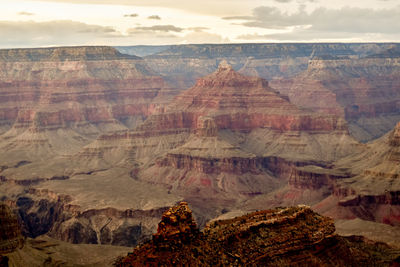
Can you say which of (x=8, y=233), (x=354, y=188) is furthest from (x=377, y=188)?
(x=8, y=233)

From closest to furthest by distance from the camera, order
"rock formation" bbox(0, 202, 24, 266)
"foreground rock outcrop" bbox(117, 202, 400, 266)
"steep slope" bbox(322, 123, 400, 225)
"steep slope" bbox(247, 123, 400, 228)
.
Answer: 1. "foreground rock outcrop" bbox(117, 202, 400, 266)
2. "rock formation" bbox(0, 202, 24, 266)
3. "steep slope" bbox(322, 123, 400, 225)
4. "steep slope" bbox(247, 123, 400, 228)

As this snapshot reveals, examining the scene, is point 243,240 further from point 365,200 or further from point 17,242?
point 365,200

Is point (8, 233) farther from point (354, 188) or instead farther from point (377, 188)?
point (377, 188)

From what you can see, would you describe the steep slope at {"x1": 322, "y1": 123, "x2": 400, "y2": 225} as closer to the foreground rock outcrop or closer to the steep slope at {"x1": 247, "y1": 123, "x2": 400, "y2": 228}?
the steep slope at {"x1": 247, "y1": 123, "x2": 400, "y2": 228}

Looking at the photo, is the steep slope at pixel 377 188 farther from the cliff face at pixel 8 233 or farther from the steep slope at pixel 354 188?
the cliff face at pixel 8 233

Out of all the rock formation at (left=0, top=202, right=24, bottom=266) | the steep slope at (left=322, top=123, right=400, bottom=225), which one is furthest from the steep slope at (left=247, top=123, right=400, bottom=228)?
the rock formation at (left=0, top=202, right=24, bottom=266)

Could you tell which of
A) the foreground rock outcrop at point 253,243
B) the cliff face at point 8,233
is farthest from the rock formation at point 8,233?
the foreground rock outcrop at point 253,243

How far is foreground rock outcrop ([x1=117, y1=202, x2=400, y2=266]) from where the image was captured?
158 ft

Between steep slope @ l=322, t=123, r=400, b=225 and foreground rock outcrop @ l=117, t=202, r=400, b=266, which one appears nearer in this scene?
foreground rock outcrop @ l=117, t=202, r=400, b=266

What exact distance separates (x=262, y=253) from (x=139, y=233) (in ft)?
245

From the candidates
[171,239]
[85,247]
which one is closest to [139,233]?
[85,247]

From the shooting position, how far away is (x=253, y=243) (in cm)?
6006

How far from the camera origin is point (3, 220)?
284ft

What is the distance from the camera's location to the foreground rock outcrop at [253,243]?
4828 cm
